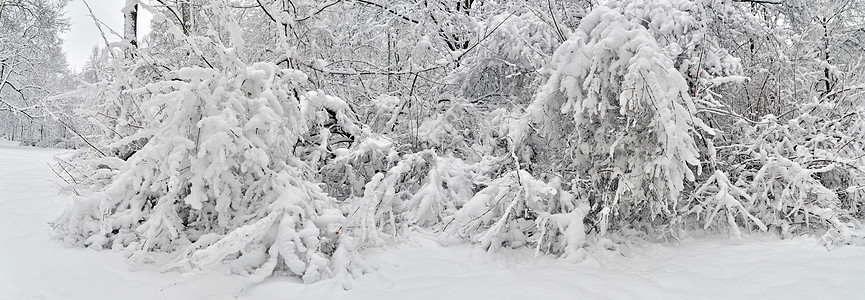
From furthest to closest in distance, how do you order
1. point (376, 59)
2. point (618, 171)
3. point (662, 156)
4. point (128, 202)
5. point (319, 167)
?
point (376, 59) → point (319, 167) → point (128, 202) → point (618, 171) → point (662, 156)

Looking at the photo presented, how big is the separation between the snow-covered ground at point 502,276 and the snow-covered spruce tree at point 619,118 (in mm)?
428

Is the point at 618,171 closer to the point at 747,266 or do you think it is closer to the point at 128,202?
the point at 747,266

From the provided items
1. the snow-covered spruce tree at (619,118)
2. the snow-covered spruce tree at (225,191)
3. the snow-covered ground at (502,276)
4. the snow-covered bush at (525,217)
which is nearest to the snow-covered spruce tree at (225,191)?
the snow-covered spruce tree at (225,191)

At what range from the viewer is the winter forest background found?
3.04 meters

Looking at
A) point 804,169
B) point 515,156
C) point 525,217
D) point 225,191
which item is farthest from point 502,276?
point 804,169

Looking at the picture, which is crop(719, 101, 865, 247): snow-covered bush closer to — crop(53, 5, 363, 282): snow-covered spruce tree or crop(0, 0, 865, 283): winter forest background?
crop(0, 0, 865, 283): winter forest background

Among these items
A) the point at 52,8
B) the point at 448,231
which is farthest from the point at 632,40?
the point at 52,8

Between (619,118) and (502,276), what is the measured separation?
1.35m

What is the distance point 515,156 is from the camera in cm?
357

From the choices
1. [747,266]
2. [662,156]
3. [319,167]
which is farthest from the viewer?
[319,167]

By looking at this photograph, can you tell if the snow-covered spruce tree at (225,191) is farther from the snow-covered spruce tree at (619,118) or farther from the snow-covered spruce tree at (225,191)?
the snow-covered spruce tree at (619,118)

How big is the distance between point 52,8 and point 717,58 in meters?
18.3

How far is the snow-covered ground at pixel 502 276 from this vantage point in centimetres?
253

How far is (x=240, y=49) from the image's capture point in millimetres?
3475
